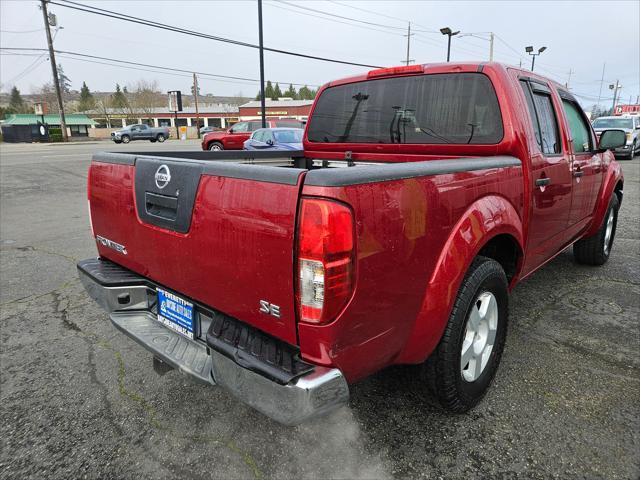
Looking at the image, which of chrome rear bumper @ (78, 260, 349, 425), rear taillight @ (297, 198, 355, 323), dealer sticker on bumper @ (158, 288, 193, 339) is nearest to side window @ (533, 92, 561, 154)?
rear taillight @ (297, 198, 355, 323)

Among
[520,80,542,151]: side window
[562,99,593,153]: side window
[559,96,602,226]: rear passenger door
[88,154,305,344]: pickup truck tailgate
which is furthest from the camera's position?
[562,99,593,153]: side window

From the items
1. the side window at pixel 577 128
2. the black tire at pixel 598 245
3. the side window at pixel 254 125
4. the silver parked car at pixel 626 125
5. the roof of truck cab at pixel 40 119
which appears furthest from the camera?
the roof of truck cab at pixel 40 119

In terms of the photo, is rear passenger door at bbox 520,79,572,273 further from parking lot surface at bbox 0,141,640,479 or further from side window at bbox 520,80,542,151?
parking lot surface at bbox 0,141,640,479

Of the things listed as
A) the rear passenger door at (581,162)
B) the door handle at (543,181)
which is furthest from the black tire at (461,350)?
the rear passenger door at (581,162)

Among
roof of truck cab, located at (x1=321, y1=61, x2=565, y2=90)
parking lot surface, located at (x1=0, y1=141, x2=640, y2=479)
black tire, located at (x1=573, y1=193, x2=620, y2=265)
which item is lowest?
parking lot surface, located at (x1=0, y1=141, x2=640, y2=479)

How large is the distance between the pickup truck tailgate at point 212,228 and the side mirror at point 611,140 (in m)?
3.75

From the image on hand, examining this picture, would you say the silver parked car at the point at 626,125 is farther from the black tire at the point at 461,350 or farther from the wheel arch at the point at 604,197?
the black tire at the point at 461,350

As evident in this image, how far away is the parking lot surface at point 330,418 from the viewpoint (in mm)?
2090

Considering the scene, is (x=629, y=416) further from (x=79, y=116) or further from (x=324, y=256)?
(x=79, y=116)

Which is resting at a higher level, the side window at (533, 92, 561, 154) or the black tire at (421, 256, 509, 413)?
the side window at (533, 92, 561, 154)

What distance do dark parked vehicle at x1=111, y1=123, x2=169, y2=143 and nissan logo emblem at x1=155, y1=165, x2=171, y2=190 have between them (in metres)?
40.6

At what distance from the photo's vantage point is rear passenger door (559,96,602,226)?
11.9 ft

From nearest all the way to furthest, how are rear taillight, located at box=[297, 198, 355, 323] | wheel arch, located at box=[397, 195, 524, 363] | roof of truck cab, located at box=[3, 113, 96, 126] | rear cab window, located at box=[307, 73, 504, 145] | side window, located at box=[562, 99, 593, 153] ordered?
rear taillight, located at box=[297, 198, 355, 323], wheel arch, located at box=[397, 195, 524, 363], rear cab window, located at box=[307, 73, 504, 145], side window, located at box=[562, 99, 593, 153], roof of truck cab, located at box=[3, 113, 96, 126]

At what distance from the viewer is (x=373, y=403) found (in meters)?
2.55
